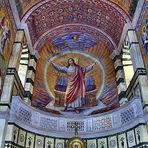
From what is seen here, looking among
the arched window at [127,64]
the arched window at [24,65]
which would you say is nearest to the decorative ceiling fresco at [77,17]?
the arched window at [127,64]

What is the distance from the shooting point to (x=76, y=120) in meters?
8.68

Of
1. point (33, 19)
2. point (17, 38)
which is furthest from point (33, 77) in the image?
point (33, 19)

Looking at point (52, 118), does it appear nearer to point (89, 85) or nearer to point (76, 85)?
point (76, 85)

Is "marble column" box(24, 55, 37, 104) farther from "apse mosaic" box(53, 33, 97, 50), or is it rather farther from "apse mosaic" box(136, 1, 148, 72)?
"apse mosaic" box(136, 1, 148, 72)

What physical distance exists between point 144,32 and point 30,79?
5.03 meters

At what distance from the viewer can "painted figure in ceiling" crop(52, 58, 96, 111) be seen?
33.0 feet

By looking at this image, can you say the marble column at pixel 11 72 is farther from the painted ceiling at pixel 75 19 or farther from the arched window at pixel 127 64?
the arched window at pixel 127 64

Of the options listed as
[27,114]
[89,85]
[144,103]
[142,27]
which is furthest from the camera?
[89,85]

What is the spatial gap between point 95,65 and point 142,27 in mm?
3355

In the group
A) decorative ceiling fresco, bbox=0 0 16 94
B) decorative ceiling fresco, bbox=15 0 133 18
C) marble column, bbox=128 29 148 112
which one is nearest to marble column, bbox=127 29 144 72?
marble column, bbox=128 29 148 112

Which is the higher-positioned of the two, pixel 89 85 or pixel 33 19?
pixel 33 19

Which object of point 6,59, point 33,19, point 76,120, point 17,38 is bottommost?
point 76,120

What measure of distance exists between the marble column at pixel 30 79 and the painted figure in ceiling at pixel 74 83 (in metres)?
1.26

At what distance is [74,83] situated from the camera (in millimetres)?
10648
